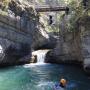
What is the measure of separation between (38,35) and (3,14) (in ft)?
37.9

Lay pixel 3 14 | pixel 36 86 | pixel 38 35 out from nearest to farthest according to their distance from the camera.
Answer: pixel 36 86
pixel 3 14
pixel 38 35

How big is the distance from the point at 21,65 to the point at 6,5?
8.71 m

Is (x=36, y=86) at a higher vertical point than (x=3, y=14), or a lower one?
lower

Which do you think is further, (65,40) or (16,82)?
(65,40)

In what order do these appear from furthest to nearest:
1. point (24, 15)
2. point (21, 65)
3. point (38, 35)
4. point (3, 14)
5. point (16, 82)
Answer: point (38, 35) → point (24, 15) → point (21, 65) → point (3, 14) → point (16, 82)

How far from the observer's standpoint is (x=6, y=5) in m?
35.7

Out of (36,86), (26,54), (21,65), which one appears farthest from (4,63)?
(36,86)

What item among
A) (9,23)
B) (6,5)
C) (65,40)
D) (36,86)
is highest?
(6,5)

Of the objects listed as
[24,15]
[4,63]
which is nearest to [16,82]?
[4,63]

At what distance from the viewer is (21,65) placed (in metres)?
37.2

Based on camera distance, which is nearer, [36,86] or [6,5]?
[36,86]

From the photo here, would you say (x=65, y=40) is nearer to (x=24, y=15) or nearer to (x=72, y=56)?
(x=72, y=56)

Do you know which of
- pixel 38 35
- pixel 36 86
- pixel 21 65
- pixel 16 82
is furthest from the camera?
pixel 38 35

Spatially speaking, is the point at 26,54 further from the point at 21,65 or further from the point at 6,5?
the point at 6,5
